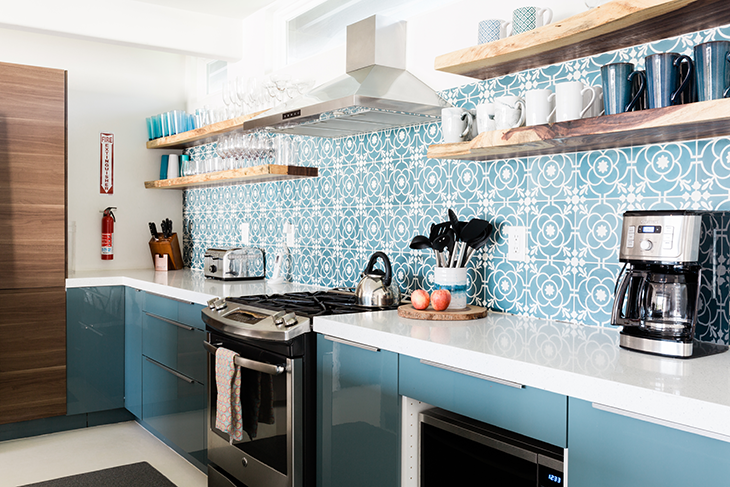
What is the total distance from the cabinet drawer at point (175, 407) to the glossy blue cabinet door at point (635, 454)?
198 cm

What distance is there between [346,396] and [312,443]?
0.99 ft

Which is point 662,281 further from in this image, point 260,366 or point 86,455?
point 86,455

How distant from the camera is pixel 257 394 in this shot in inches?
92.4

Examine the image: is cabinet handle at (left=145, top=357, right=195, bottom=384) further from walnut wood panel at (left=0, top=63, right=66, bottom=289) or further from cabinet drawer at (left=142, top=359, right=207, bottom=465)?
walnut wood panel at (left=0, top=63, right=66, bottom=289)

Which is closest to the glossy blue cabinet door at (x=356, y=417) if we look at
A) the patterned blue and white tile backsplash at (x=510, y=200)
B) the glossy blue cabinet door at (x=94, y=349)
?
the patterned blue and white tile backsplash at (x=510, y=200)

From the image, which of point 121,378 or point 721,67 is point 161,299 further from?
point 721,67

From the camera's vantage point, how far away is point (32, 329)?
3.49 meters

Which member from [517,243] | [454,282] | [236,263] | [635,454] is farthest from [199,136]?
[635,454]

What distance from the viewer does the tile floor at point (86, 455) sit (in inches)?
118

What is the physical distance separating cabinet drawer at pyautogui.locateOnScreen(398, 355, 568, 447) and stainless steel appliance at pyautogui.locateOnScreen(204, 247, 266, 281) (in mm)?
2008

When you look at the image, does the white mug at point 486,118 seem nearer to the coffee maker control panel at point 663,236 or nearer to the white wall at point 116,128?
the coffee maker control panel at point 663,236

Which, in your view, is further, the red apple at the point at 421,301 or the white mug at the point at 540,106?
the red apple at the point at 421,301

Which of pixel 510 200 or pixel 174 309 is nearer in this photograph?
pixel 510 200

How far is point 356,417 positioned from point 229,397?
2.14 feet
